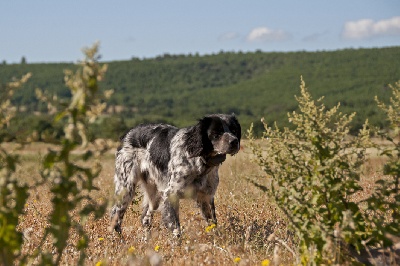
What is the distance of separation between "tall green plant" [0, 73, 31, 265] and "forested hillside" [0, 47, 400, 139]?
8864 centimetres

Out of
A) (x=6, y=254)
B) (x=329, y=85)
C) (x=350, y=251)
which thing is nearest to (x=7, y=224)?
(x=6, y=254)

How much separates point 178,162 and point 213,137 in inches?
19.7

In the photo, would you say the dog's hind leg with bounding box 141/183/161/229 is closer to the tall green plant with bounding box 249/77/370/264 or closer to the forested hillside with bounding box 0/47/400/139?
the tall green plant with bounding box 249/77/370/264

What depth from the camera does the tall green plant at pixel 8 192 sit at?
3.15 metres

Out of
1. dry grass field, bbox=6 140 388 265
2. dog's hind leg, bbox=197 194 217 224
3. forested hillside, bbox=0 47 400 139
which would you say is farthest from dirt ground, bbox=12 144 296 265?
forested hillside, bbox=0 47 400 139

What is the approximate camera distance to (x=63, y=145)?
10.3 feet

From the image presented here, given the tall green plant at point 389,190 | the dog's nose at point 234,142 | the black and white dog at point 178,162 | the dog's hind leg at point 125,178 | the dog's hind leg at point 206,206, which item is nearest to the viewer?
the tall green plant at point 389,190

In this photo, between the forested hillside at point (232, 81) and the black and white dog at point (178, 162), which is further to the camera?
the forested hillside at point (232, 81)

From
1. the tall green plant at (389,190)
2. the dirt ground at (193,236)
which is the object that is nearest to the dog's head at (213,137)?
Result: the dirt ground at (193,236)

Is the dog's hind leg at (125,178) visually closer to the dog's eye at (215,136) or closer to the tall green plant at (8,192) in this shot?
the dog's eye at (215,136)

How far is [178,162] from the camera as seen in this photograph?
295 inches

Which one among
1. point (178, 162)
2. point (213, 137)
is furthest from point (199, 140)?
point (178, 162)

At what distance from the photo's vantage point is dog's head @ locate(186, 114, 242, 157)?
7.22 meters

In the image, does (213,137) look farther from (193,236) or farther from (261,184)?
(261,184)
